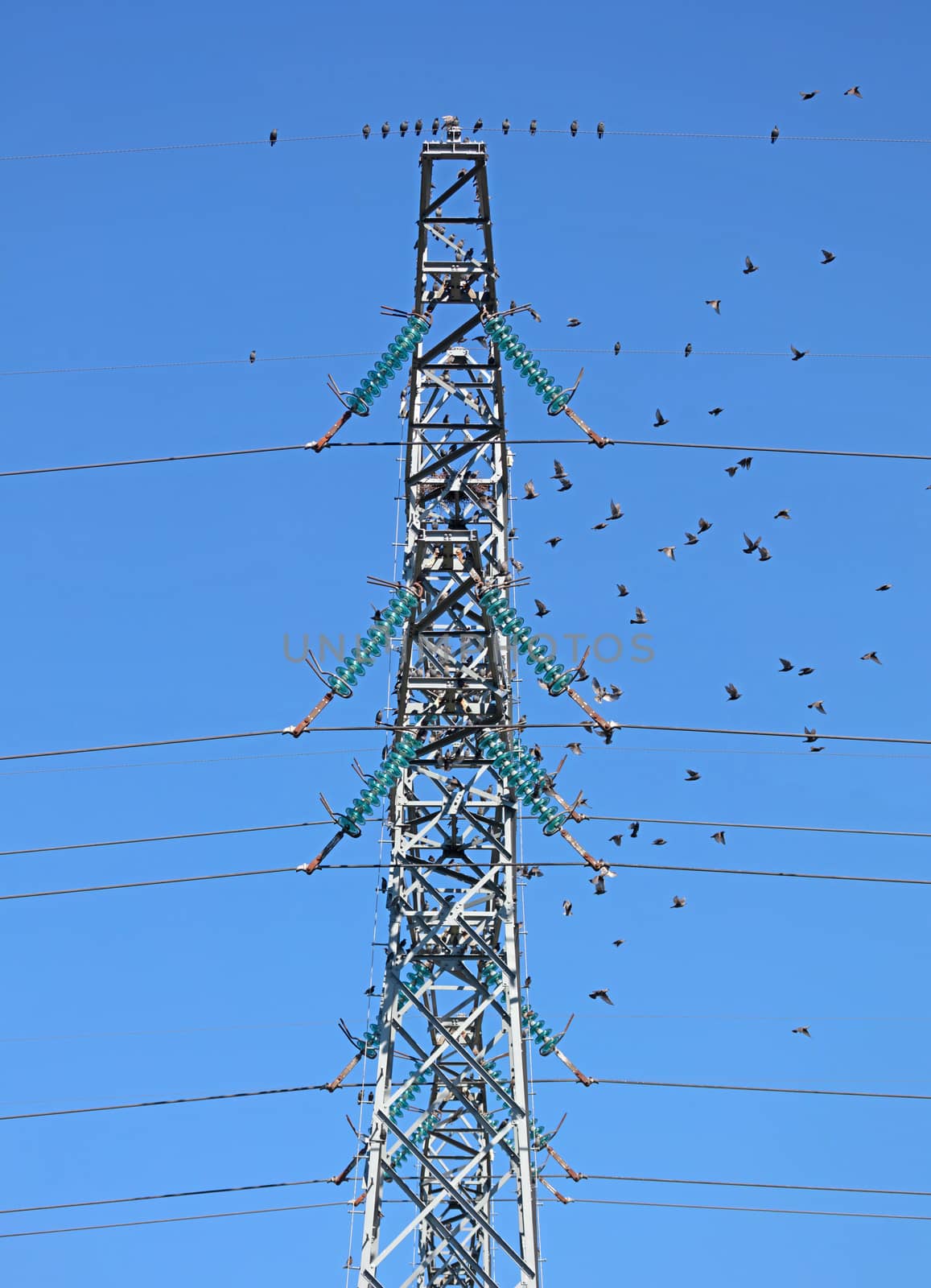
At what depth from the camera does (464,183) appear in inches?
1107

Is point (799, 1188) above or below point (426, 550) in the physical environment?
below

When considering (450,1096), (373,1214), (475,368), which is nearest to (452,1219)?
(450,1096)

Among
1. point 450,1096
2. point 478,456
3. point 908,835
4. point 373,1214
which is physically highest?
point 478,456

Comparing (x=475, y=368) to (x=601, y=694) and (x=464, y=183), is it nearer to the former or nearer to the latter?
(x=464, y=183)

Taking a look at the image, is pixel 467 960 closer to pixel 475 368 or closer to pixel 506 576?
pixel 506 576

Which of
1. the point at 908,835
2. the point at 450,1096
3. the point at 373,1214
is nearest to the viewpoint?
the point at 373,1214

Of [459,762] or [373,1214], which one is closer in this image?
[373,1214]

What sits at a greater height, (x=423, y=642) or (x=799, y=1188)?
(x=423, y=642)

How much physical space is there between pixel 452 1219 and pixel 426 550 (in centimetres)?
1102

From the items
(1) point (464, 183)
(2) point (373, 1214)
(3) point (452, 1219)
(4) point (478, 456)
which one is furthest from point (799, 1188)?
(1) point (464, 183)

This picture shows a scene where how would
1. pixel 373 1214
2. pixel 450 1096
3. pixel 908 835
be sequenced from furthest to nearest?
pixel 450 1096
pixel 908 835
pixel 373 1214

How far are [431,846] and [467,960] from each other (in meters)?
1.92

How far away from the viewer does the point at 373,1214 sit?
2525cm

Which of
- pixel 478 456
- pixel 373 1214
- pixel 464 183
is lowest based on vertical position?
pixel 373 1214
